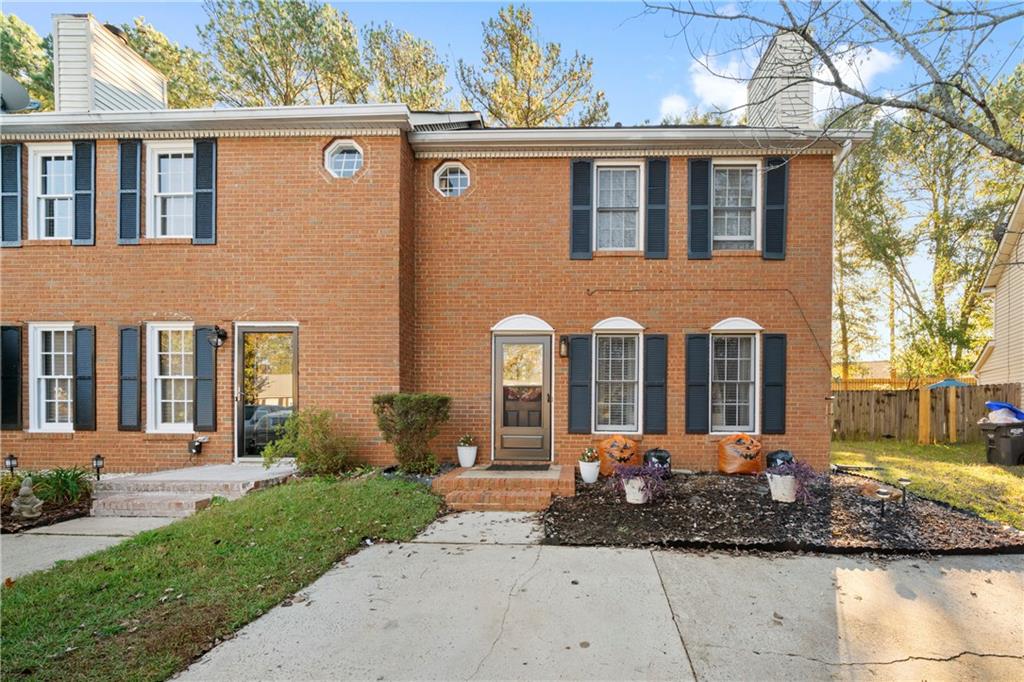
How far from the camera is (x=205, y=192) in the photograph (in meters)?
7.51

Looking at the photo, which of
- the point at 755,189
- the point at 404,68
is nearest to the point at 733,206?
the point at 755,189

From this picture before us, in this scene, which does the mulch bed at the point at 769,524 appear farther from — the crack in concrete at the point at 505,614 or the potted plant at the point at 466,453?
the potted plant at the point at 466,453

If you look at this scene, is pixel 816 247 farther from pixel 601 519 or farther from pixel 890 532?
pixel 601 519

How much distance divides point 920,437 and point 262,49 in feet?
71.2

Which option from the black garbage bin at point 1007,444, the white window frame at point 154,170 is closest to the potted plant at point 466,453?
the white window frame at point 154,170

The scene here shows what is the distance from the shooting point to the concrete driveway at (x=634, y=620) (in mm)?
2748

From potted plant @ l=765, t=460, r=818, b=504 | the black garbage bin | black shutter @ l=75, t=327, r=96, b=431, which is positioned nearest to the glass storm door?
black shutter @ l=75, t=327, r=96, b=431

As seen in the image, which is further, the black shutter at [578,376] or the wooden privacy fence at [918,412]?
the wooden privacy fence at [918,412]

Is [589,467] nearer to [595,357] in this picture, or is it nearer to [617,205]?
[595,357]

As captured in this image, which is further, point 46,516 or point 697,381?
point 697,381

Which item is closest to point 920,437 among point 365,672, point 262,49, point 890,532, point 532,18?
point 890,532

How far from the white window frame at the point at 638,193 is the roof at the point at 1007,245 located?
410 inches

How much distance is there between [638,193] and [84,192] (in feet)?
30.9

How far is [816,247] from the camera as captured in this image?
7.58 meters
